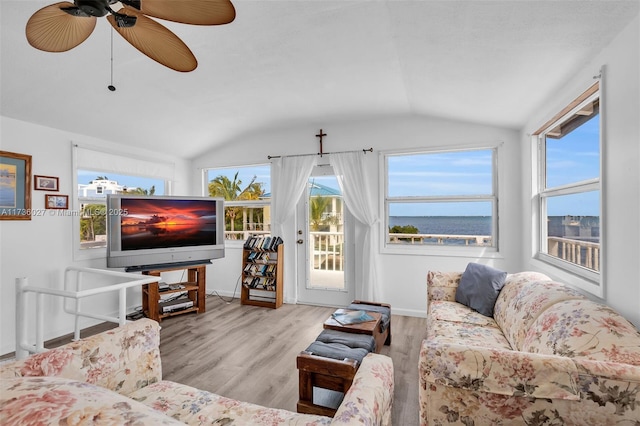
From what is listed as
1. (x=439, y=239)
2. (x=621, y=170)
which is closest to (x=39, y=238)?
(x=439, y=239)

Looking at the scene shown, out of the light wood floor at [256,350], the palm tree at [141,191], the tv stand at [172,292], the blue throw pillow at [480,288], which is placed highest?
the palm tree at [141,191]

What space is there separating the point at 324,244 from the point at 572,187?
2758mm

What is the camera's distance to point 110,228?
331 centimetres

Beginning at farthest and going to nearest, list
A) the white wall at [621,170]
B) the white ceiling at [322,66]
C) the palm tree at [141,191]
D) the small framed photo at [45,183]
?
the palm tree at [141,191], the small framed photo at [45,183], the white ceiling at [322,66], the white wall at [621,170]

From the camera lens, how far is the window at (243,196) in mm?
4613

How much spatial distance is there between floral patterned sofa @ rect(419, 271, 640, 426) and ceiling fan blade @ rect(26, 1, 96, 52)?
206cm

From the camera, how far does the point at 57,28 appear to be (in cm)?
129

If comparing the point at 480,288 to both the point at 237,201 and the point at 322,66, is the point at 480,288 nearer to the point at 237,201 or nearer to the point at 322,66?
the point at 322,66

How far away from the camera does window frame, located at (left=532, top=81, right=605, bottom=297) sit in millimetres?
1794

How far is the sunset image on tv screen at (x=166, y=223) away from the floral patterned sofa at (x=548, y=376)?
11.0 ft

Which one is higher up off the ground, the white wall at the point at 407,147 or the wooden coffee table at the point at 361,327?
the white wall at the point at 407,147

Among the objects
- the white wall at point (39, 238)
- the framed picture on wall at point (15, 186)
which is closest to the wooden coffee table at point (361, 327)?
the white wall at point (39, 238)

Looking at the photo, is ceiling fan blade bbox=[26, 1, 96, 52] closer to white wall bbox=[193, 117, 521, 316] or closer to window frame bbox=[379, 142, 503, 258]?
white wall bbox=[193, 117, 521, 316]

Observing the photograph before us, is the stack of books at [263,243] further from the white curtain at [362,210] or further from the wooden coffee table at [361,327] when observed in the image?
the wooden coffee table at [361,327]
